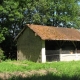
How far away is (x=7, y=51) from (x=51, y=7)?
11.2 meters

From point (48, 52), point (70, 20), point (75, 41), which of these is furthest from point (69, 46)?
point (70, 20)

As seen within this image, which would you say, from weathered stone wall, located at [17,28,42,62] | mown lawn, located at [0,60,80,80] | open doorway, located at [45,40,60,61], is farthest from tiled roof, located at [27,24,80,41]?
mown lawn, located at [0,60,80,80]

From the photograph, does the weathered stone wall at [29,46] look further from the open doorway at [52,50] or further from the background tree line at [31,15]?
the background tree line at [31,15]

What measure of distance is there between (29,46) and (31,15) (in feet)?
34.0

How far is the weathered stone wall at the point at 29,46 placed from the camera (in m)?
32.4

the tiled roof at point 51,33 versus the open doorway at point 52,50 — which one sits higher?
the tiled roof at point 51,33

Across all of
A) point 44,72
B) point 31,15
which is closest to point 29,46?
point 31,15

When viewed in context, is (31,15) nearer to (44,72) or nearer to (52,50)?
(52,50)

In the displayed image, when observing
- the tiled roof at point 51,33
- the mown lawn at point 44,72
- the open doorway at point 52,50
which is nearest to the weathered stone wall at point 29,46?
the tiled roof at point 51,33

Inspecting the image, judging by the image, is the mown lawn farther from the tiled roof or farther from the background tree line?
the background tree line

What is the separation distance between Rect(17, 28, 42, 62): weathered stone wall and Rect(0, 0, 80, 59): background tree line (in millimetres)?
3511

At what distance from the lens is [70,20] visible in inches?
1747

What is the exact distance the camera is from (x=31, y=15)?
42875mm

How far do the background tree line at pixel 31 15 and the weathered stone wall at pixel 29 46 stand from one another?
3.51m
